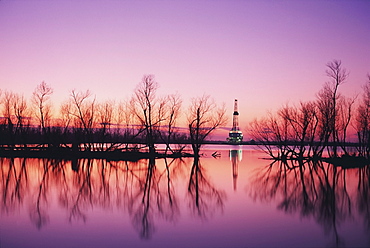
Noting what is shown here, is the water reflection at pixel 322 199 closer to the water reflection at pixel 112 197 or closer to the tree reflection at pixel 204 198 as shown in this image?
the tree reflection at pixel 204 198

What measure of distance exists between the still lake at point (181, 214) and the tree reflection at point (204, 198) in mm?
34

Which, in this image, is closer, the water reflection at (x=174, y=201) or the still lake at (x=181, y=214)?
the still lake at (x=181, y=214)

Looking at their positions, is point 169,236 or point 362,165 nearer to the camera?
point 169,236

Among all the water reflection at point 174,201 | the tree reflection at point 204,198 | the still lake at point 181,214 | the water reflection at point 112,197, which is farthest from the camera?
the tree reflection at point 204,198

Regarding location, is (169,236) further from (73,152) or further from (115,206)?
(73,152)

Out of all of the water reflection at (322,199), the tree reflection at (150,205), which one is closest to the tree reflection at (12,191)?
the tree reflection at (150,205)

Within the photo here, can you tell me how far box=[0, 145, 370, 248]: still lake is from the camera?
790 centimetres

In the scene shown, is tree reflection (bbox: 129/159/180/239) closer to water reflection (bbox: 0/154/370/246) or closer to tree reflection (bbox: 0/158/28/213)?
water reflection (bbox: 0/154/370/246)

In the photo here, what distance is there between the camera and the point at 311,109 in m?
34.7

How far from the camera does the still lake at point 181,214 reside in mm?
7898

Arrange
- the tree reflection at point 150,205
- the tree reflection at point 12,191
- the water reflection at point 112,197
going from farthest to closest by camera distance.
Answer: the tree reflection at point 12,191
the water reflection at point 112,197
the tree reflection at point 150,205

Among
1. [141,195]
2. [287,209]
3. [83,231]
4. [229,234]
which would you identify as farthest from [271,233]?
[141,195]

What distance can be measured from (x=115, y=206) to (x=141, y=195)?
2332 mm

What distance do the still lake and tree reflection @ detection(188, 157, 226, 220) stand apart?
0.11ft
